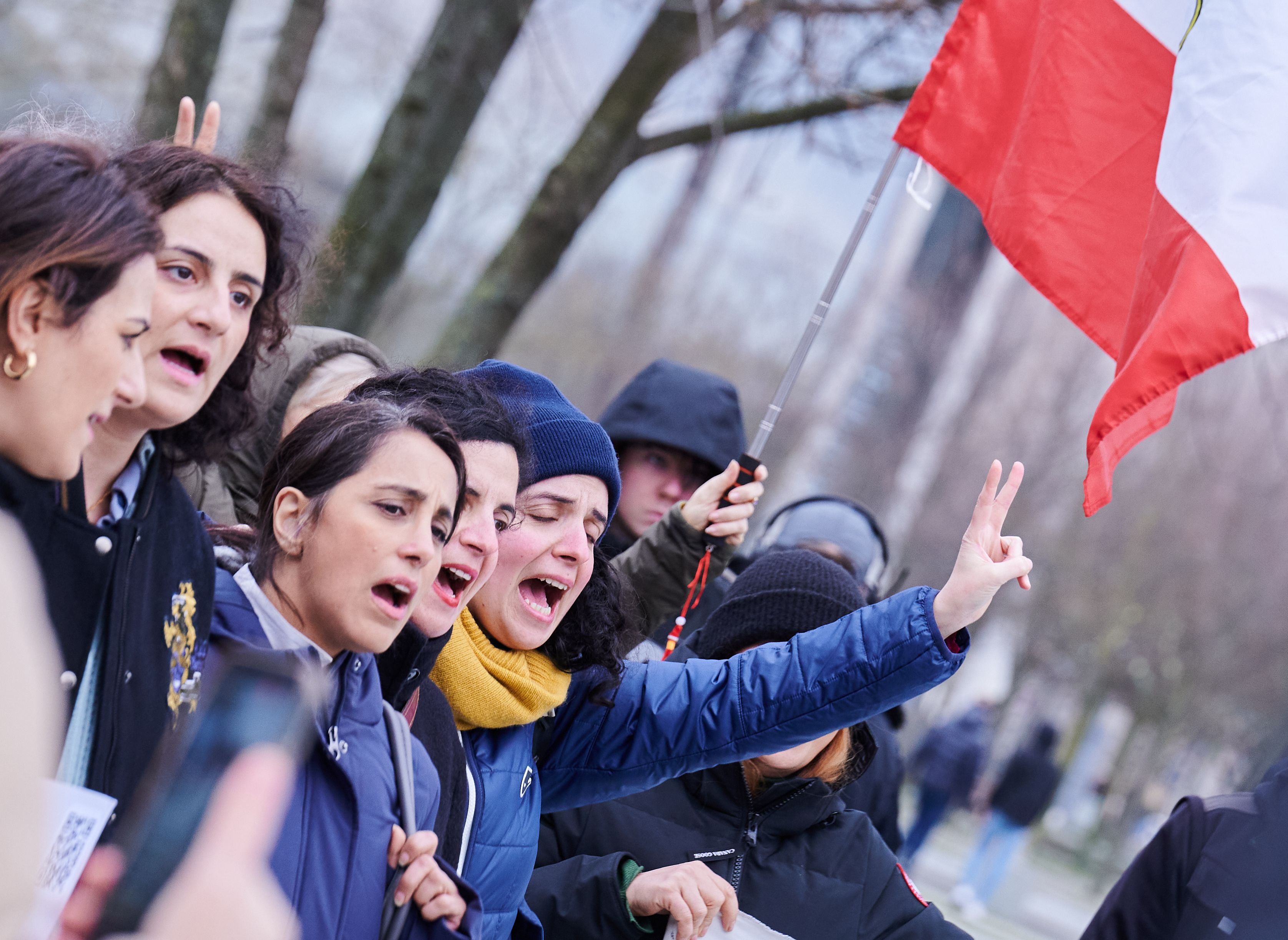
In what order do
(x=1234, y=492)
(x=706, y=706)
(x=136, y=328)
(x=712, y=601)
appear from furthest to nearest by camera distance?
(x=1234, y=492)
(x=712, y=601)
(x=706, y=706)
(x=136, y=328)

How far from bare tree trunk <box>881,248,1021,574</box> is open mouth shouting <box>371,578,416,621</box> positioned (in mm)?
17549

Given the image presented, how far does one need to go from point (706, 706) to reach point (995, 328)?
68.5 feet

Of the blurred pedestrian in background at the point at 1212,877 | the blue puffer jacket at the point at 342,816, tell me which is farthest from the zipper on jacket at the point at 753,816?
the blue puffer jacket at the point at 342,816

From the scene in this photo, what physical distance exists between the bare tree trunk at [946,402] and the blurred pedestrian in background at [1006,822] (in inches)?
265

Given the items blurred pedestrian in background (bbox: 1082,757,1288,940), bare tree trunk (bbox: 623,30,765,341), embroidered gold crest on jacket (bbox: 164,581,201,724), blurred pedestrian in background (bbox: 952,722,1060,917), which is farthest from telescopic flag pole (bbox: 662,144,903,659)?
bare tree trunk (bbox: 623,30,765,341)

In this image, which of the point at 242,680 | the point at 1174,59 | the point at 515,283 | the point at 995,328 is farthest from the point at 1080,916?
the point at 242,680

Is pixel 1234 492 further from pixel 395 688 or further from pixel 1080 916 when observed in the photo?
pixel 395 688

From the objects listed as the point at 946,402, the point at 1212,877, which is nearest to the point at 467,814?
the point at 1212,877

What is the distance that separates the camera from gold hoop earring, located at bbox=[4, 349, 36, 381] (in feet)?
4.78

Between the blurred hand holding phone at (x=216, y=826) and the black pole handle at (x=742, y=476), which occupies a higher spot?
the black pole handle at (x=742, y=476)

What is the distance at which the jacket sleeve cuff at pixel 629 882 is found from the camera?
2658 mm

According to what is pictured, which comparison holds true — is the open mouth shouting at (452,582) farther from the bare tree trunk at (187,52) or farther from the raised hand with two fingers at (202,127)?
the bare tree trunk at (187,52)

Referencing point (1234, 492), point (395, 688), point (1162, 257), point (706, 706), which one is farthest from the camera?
point (1234, 492)

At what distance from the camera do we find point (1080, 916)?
15594mm
